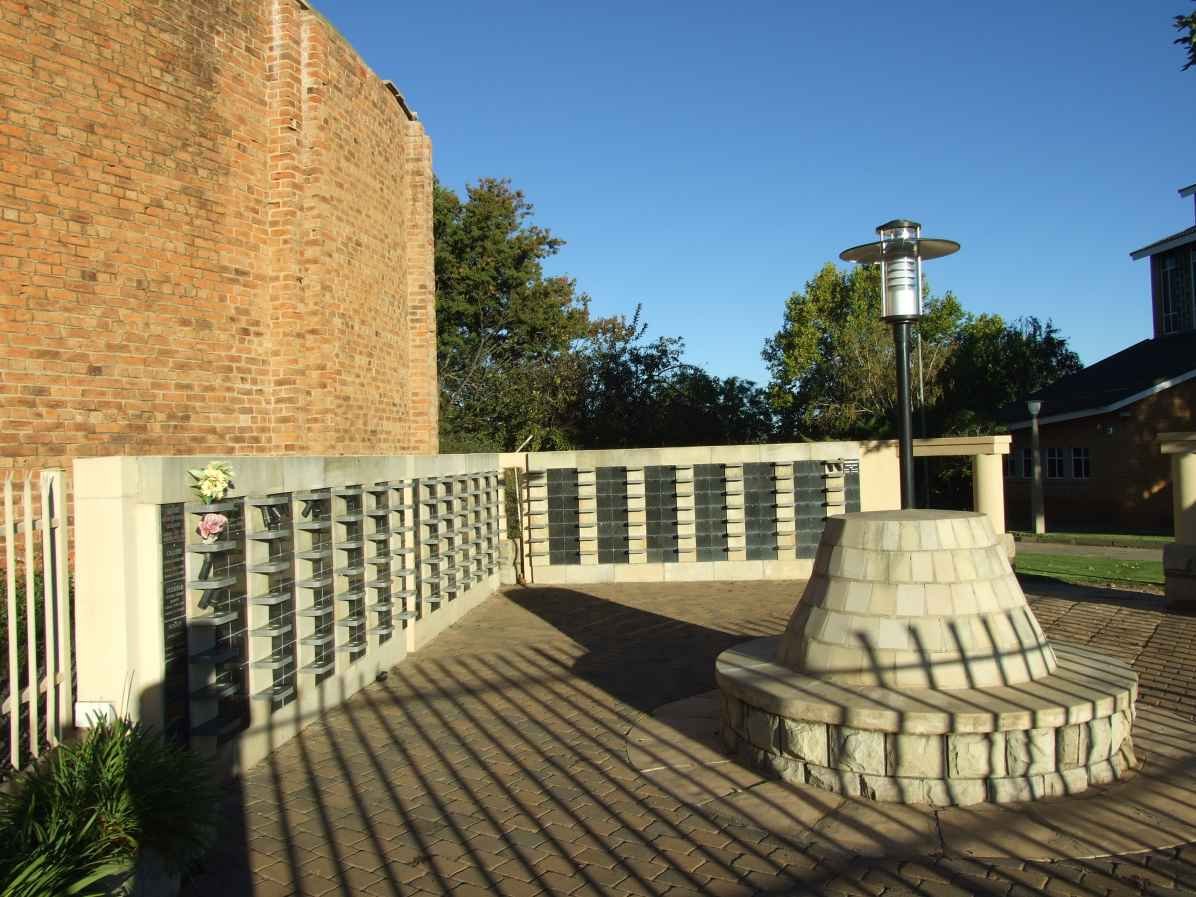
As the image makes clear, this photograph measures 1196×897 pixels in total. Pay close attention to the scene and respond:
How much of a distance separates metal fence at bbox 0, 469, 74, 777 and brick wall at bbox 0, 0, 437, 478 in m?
3.55

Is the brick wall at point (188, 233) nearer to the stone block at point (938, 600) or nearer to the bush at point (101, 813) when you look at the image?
the bush at point (101, 813)

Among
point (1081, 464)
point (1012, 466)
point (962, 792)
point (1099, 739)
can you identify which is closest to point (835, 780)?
point (962, 792)

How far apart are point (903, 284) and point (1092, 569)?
34.1 ft

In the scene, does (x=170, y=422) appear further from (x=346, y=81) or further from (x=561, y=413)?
(x=561, y=413)

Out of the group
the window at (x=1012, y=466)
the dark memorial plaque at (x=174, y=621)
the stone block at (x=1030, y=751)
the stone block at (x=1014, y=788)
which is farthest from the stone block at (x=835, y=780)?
the window at (x=1012, y=466)

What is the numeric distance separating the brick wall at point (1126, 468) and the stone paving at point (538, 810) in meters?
17.3

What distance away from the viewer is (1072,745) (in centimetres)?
509

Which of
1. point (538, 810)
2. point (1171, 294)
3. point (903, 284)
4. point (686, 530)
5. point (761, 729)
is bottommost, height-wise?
point (538, 810)

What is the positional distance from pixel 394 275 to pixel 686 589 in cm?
635

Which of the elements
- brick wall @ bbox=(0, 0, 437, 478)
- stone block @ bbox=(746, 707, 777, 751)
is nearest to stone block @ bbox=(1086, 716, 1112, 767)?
stone block @ bbox=(746, 707, 777, 751)

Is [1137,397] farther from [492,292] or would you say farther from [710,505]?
A: [492,292]

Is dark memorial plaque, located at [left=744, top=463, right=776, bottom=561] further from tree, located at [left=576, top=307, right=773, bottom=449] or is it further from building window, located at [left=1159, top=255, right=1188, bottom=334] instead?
building window, located at [left=1159, top=255, right=1188, bottom=334]

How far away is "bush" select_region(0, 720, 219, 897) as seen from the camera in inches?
130

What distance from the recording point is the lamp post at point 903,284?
265 inches
